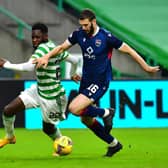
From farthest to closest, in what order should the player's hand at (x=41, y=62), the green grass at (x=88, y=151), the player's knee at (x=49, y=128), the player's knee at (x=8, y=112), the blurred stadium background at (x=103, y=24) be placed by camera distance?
1. the blurred stadium background at (x=103, y=24)
2. the player's knee at (x=49, y=128)
3. the player's knee at (x=8, y=112)
4. the player's hand at (x=41, y=62)
5. the green grass at (x=88, y=151)

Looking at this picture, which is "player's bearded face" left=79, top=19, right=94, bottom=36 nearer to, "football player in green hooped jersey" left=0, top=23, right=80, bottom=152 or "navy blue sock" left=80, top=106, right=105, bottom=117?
"football player in green hooped jersey" left=0, top=23, right=80, bottom=152

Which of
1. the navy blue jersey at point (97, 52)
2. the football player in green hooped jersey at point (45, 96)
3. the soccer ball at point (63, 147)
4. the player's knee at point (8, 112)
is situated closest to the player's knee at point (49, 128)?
the football player in green hooped jersey at point (45, 96)

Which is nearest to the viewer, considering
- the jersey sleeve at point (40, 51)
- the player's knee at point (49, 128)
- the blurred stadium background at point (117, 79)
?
the jersey sleeve at point (40, 51)

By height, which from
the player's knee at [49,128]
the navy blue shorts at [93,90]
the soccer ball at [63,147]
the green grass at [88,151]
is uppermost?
the navy blue shorts at [93,90]

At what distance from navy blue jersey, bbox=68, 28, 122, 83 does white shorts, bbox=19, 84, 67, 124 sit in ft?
1.88

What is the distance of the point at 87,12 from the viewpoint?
33.2 ft

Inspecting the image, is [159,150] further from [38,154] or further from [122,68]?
[122,68]

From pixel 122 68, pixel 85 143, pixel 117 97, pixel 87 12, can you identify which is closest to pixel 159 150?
pixel 85 143

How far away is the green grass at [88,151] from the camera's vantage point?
9.77 metres

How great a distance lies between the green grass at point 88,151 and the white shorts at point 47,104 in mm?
497

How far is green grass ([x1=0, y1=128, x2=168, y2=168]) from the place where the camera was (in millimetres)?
9773

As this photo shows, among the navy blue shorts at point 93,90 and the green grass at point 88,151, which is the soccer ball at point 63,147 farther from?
the navy blue shorts at point 93,90

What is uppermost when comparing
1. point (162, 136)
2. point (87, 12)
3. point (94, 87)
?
point (87, 12)

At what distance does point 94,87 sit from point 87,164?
41.7 inches
